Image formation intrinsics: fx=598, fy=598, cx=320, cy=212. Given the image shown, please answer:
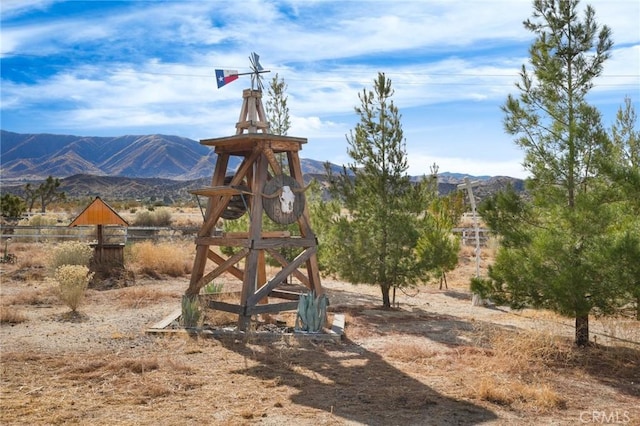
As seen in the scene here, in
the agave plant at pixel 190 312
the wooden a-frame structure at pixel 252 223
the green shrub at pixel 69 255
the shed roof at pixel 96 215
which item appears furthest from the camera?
the shed roof at pixel 96 215

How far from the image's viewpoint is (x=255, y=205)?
33.6ft

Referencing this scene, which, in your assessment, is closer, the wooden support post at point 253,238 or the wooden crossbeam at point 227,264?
the wooden support post at point 253,238

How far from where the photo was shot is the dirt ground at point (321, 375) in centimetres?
602

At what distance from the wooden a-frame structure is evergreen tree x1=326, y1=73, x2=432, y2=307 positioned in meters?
2.32

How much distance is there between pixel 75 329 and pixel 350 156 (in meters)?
6.79

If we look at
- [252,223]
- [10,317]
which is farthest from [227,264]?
[10,317]

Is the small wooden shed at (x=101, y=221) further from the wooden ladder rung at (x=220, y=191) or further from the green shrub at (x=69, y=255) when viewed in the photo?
the wooden ladder rung at (x=220, y=191)

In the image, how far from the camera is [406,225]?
516 inches

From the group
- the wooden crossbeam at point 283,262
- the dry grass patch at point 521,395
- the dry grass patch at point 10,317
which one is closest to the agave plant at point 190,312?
the wooden crossbeam at point 283,262

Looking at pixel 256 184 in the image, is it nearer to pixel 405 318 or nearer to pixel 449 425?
pixel 405 318

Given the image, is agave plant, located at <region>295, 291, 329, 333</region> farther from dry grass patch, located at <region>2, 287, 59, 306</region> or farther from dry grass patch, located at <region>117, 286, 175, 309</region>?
dry grass patch, located at <region>2, 287, 59, 306</region>

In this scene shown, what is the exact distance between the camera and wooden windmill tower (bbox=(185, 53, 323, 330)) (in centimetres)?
1003

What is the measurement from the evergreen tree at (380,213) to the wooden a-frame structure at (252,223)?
232 cm

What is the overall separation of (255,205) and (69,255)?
926cm
